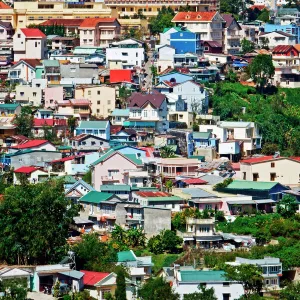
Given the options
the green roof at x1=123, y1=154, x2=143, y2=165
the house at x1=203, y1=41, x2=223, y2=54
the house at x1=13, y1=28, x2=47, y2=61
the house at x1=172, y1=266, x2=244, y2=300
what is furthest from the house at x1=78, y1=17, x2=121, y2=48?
the house at x1=172, y1=266, x2=244, y2=300

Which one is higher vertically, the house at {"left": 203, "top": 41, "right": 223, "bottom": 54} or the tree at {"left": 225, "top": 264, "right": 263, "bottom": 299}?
the house at {"left": 203, "top": 41, "right": 223, "bottom": 54}

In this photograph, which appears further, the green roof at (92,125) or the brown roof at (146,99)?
the brown roof at (146,99)

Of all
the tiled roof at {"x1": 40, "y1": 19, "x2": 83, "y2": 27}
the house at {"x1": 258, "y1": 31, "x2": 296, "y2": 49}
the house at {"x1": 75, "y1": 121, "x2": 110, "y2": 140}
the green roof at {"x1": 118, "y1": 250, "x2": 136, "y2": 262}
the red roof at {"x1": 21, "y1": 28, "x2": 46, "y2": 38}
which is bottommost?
the green roof at {"x1": 118, "y1": 250, "x2": 136, "y2": 262}

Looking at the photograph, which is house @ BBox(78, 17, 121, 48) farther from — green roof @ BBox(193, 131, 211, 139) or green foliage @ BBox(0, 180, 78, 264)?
green foliage @ BBox(0, 180, 78, 264)

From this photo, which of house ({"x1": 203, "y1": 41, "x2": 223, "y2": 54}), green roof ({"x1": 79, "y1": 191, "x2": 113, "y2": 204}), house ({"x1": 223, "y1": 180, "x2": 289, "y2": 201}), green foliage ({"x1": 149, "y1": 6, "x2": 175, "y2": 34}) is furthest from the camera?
green foliage ({"x1": 149, "y1": 6, "x2": 175, "y2": 34})

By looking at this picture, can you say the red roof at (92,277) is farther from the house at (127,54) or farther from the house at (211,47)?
the house at (211,47)

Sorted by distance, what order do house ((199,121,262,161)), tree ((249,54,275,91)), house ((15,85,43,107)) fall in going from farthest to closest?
tree ((249,54,275,91))
house ((15,85,43,107))
house ((199,121,262,161))

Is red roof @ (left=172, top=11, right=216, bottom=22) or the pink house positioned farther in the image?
red roof @ (left=172, top=11, right=216, bottom=22)

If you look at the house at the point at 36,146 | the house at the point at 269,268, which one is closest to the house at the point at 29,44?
the house at the point at 36,146
